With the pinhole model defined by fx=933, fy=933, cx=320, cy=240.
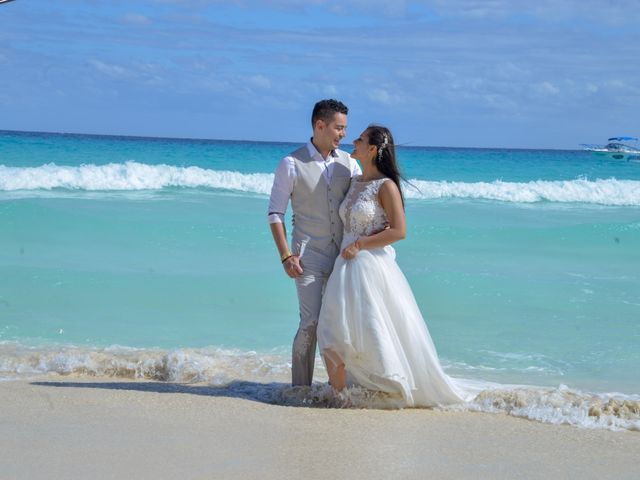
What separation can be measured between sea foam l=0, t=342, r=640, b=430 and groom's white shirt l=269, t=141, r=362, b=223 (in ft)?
3.28

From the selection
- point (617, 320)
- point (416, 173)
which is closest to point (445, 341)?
point (617, 320)

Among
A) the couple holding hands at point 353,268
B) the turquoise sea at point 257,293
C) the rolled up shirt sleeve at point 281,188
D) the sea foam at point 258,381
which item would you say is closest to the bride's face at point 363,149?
the couple holding hands at point 353,268

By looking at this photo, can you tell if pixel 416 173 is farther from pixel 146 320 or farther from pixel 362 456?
pixel 362 456

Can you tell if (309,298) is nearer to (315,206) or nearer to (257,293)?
(315,206)

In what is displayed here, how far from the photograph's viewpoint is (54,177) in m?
22.3

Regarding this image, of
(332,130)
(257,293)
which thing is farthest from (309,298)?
(257,293)

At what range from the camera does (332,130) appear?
5141 mm

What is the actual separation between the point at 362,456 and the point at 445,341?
11.1ft

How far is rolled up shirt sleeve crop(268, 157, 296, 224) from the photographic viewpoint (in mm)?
5156

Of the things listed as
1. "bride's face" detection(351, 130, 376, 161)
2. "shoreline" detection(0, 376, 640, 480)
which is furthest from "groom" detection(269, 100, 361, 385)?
"shoreline" detection(0, 376, 640, 480)

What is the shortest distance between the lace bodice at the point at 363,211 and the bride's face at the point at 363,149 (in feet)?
0.46

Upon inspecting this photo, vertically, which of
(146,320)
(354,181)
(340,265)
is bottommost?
(146,320)

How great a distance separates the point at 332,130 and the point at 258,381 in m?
1.69

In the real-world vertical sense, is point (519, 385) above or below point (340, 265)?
below
